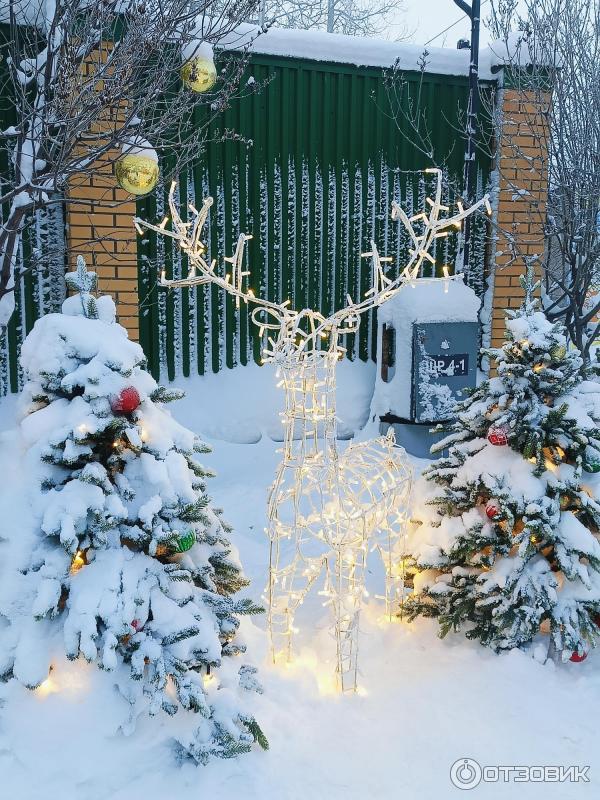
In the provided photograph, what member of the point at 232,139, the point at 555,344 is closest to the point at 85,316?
the point at 555,344

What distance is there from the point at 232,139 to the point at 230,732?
5.09m

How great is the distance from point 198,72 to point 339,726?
4.15 meters

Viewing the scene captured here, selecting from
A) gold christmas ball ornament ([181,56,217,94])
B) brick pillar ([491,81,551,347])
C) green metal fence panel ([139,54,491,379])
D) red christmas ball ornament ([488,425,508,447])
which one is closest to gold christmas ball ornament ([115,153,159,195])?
gold christmas ball ornament ([181,56,217,94])

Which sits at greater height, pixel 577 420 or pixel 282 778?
pixel 577 420

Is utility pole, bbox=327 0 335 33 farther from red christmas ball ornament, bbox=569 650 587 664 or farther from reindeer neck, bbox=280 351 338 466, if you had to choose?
red christmas ball ornament, bbox=569 650 587 664

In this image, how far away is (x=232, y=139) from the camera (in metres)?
6.26

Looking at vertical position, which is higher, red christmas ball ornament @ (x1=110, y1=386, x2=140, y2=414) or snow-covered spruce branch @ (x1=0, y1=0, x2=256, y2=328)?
snow-covered spruce branch @ (x1=0, y1=0, x2=256, y2=328)

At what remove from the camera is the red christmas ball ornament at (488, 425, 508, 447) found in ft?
11.3

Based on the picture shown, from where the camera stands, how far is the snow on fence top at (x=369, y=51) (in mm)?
6164

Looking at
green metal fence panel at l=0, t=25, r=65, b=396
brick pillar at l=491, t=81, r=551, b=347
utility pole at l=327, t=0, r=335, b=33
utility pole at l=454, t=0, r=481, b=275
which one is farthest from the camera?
utility pole at l=327, t=0, r=335, b=33

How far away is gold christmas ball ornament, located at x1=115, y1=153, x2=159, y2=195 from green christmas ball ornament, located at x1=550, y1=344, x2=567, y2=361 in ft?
8.94

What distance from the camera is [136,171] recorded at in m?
4.50

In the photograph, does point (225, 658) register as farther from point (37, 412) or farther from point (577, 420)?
point (577, 420)

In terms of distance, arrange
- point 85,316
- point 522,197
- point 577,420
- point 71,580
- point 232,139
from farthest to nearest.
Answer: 1. point 522,197
2. point 232,139
3. point 577,420
4. point 85,316
5. point 71,580
